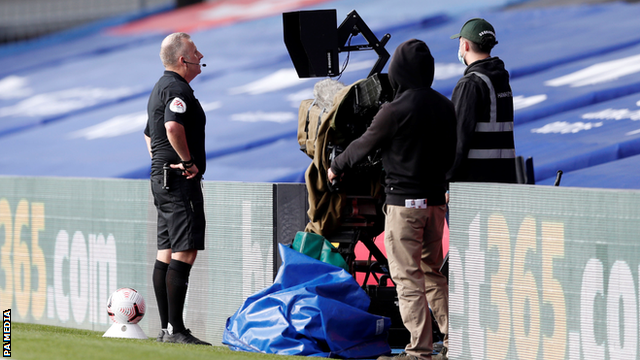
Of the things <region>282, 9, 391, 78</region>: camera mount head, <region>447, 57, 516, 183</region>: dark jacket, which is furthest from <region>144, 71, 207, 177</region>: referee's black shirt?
<region>447, 57, 516, 183</region>: dark jacket

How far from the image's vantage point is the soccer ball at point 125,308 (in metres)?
4.83

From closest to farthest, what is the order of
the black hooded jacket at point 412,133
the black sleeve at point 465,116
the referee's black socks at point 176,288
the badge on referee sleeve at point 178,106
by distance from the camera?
1. the black hooded jacket at point 412,133
2. the black sleeve at point 465,116
3. the badge on referee sleeve at point 178,106
4. the referee's black socks at point 176,288

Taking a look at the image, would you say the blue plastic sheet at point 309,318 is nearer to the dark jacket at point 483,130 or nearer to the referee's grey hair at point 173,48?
the dark jacket at point 483,130

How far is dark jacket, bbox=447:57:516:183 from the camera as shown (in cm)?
411

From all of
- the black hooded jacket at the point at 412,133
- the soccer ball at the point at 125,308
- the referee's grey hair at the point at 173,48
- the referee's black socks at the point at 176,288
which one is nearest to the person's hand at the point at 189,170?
the referee's black socks at the point at 176,288

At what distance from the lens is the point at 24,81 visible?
15.2 m

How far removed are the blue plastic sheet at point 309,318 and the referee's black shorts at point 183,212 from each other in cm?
47

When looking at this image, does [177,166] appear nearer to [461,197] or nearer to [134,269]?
[134,269]

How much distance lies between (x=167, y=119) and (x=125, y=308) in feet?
3.76

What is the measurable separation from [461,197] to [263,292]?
1.15 metres

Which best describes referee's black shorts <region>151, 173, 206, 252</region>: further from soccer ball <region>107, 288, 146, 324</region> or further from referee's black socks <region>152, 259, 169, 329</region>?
soccer ball <region>107, 288, 146, 324</region>

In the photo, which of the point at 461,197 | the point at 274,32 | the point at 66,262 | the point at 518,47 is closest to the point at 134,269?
the point at 66,262

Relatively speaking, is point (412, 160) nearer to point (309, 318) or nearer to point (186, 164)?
point (309, 318)

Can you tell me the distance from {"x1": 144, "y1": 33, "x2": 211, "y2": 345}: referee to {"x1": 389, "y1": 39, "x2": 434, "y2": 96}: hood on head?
1234 mm
